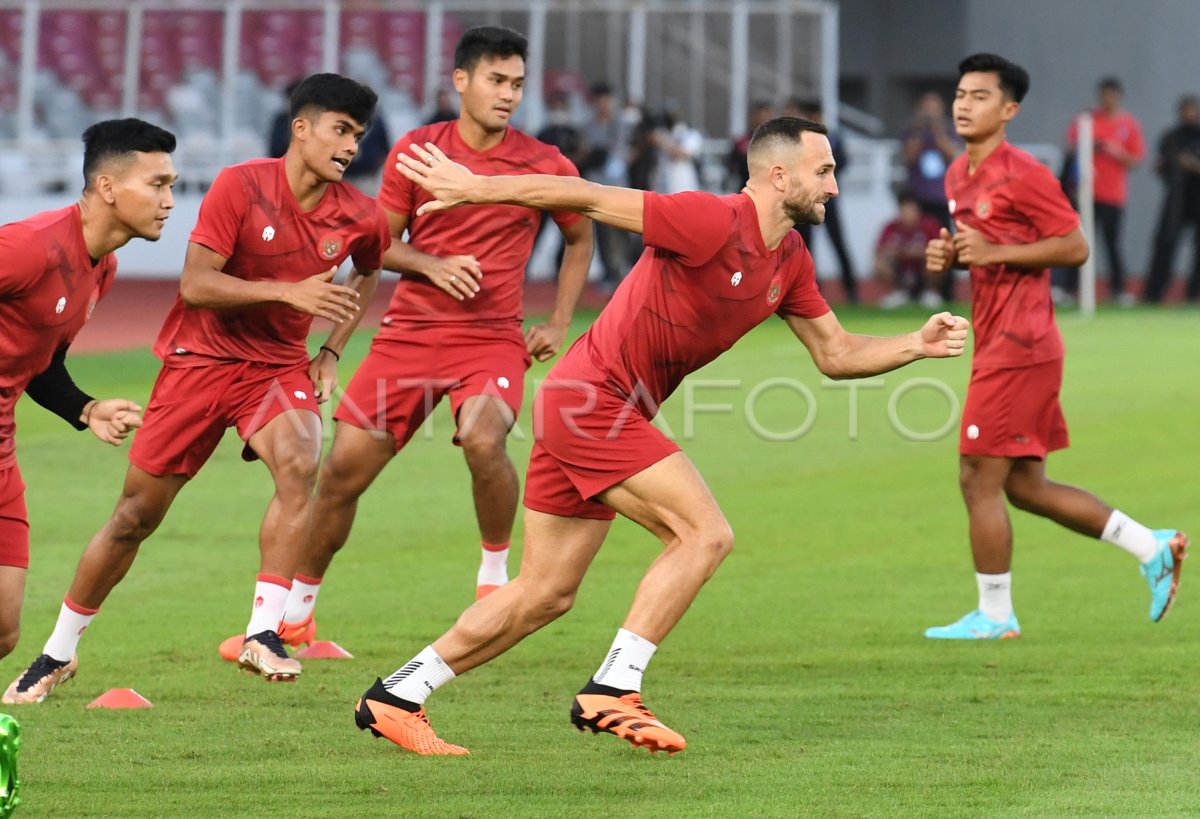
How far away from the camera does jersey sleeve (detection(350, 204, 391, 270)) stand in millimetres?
8367

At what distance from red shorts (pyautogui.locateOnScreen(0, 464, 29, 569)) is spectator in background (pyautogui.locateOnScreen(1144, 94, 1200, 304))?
836 inches

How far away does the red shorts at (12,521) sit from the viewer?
6.60 m

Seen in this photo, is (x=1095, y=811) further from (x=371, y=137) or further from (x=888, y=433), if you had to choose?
(x=371, y=137)

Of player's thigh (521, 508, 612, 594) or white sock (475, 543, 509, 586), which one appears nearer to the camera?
player's thigh (521, 508, 612, 594)

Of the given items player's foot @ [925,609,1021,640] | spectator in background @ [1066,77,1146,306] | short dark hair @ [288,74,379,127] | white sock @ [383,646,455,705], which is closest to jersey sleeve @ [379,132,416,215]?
short dark hair @ [288,74,379,127]

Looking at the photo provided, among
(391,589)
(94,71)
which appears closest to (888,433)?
(391,589)

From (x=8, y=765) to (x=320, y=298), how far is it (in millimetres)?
2649

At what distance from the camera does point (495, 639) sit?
6.74 metres

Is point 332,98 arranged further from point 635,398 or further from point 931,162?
point 931,162

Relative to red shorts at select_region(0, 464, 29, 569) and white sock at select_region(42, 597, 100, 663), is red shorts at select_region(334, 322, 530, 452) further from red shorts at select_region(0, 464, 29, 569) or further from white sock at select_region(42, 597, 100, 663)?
red shorts at select_region(0, 464, 29, 569)

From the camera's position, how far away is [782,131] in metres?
6.81

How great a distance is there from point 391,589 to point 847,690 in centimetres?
323

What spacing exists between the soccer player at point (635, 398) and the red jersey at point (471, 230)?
210cm

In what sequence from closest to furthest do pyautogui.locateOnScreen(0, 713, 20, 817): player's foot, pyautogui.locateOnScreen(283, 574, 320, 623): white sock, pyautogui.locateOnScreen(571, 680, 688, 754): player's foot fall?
pyautogui.locateOnScreen(0, 713, 20, 817): player's foot, pyautogui.locateOnScreen(571, 680, 688, 754): player's foot, pyautogui.locateOnScreen(283, 574, 320, 623): white sock
